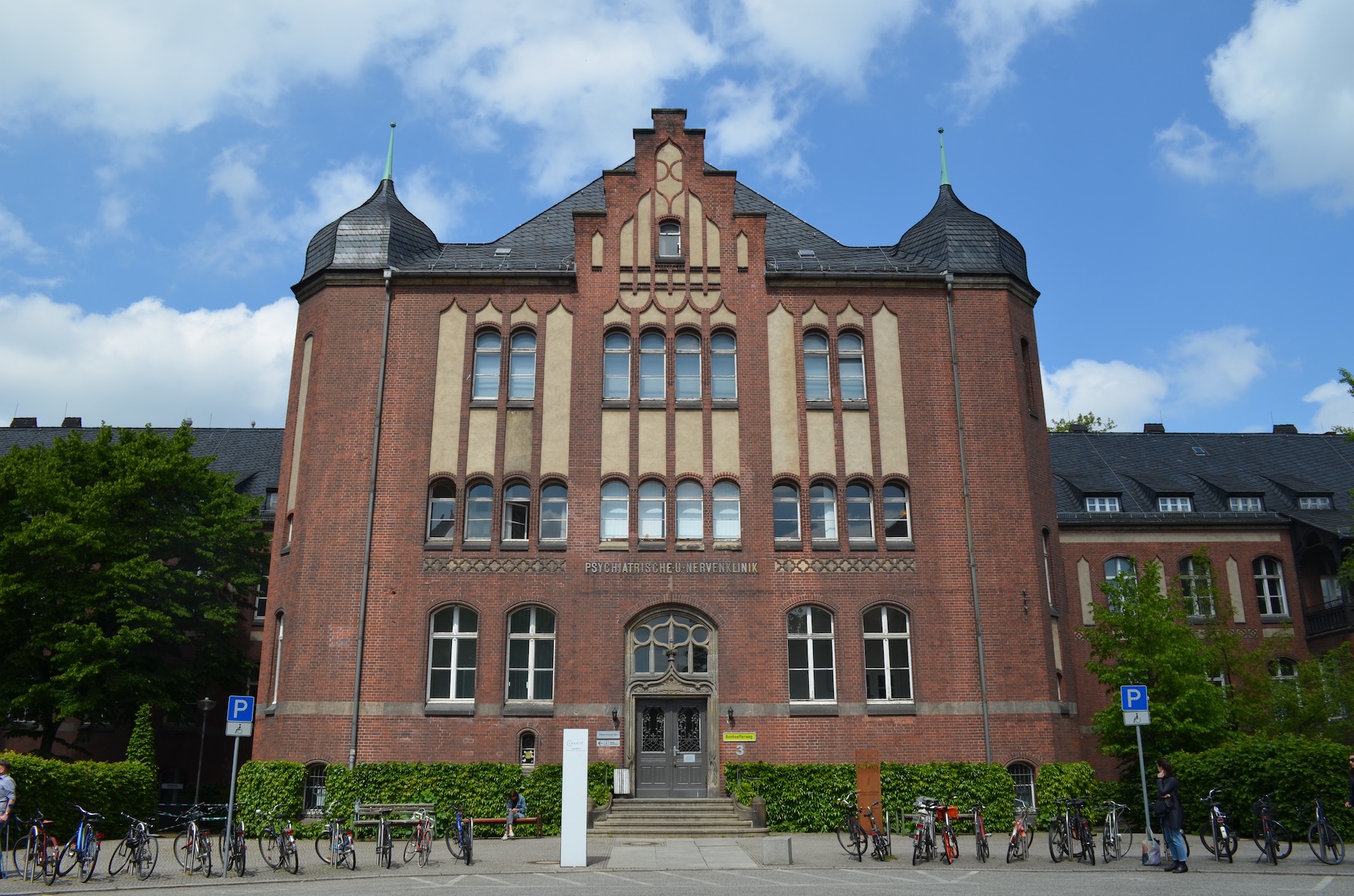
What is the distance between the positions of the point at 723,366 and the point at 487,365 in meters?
5.88

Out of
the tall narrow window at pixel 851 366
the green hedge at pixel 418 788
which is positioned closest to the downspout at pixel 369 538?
the green hedge at pixel 418 788

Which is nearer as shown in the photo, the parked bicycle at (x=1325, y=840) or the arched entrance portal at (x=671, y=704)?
the parked bicycle at (x=1325, y=840)

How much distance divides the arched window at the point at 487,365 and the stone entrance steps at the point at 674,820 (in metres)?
10.1

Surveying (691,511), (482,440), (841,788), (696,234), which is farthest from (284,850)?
(696,234)

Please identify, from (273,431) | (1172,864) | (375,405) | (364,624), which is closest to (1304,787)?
(1172,864)

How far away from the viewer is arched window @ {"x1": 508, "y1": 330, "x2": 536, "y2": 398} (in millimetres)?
26531

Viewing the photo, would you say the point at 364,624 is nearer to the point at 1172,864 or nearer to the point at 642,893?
the point at 642,893

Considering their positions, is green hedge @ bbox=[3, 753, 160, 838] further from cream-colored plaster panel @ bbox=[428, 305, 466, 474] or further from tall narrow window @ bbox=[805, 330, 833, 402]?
tall narrow window @ bbox=[805, 330, 833, 402]

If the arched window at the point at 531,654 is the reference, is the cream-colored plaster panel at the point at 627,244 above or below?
above

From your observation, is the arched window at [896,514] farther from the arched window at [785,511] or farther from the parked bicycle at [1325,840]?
the parked bicycle at [1325,840]

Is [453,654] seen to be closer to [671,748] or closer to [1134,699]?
[671,748]

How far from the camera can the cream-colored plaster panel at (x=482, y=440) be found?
84.6 ft

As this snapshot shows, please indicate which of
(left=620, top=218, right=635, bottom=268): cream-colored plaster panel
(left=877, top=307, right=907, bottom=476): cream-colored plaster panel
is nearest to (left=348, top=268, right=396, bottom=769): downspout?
(left=620, top=218, right=635, bottom=268): cream-colored plaster panel

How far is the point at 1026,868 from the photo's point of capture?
17.0m
